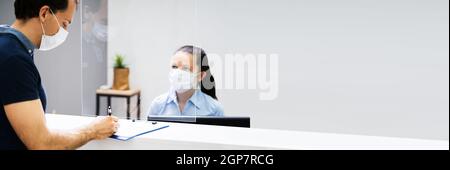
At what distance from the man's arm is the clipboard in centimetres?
12

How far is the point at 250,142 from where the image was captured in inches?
47.2

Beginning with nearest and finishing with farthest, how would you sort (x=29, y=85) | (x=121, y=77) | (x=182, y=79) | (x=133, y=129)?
(x=29, y=85)
(x=133, y=129)
(x=182, y=79)
(x=121, y=77)

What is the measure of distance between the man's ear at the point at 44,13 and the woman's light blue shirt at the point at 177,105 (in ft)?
3.00

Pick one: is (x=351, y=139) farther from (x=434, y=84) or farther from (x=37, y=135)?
Result: (x=434, y=84)

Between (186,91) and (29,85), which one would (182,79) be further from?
(29,85)

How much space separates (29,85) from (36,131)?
0.12 m

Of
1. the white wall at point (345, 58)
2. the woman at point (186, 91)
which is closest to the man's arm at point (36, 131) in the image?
the woman at point (186, 91)

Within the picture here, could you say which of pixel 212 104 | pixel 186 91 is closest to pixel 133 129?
pixel 186 91

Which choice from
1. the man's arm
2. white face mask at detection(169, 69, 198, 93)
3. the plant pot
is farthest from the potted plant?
the man's arm

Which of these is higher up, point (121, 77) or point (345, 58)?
point (345, 58)

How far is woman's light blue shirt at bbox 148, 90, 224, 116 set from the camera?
82.4 inches

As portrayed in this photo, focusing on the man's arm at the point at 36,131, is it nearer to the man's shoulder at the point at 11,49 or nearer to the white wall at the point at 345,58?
the man's shoulder at the point at 11,49
